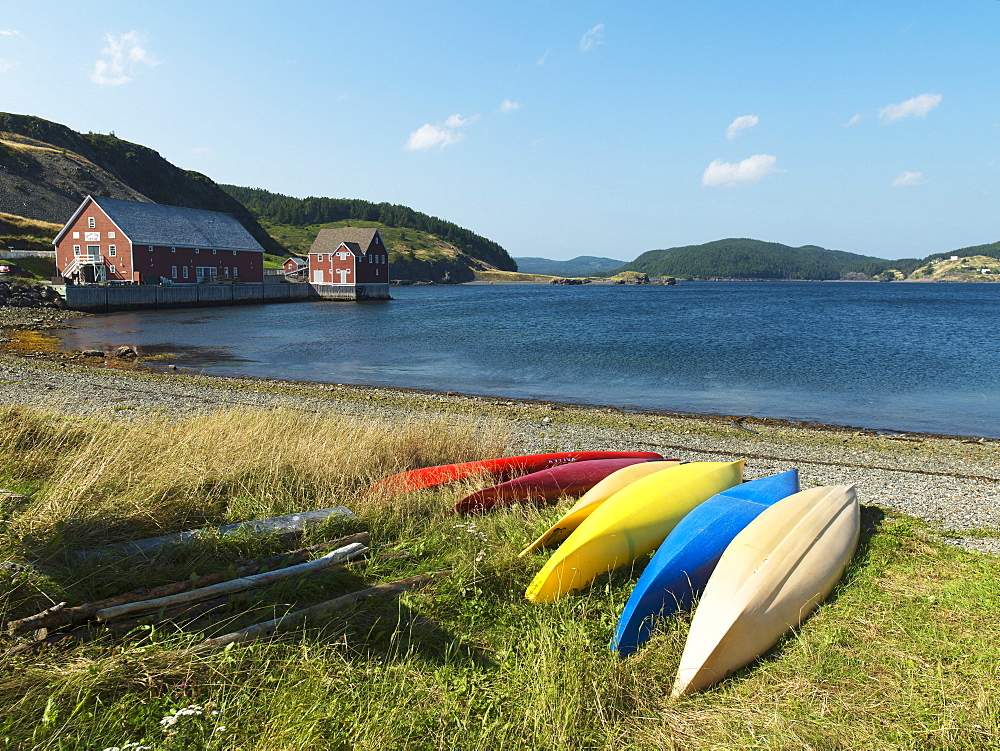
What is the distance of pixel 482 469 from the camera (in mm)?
8359

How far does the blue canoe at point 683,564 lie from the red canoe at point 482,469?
9.10 ft

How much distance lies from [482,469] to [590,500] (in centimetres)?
182

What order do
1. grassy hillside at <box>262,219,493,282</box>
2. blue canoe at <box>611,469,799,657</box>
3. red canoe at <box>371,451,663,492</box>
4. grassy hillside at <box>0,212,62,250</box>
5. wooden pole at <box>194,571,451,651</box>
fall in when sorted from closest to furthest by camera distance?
wooden pole at <box>194,571,451,651</box> → blue canoe at <box>611,469,799,657</box> → red canoe at <box>371,451,663,492</box> → grassy hillside at <box>0,212,62,250</box> → grassy hillside at <box>262,219,493,282</box>

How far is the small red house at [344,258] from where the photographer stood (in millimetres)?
81625

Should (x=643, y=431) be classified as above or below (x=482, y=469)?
below

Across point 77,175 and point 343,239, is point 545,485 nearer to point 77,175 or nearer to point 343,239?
point 343,239

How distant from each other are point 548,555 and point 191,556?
3110mm

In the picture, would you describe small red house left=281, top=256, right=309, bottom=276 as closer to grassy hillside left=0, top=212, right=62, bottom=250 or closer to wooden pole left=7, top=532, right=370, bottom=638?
grassy hillside left=0, top=212, right=62, bottom=250

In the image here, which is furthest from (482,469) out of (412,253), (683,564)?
(412,253)

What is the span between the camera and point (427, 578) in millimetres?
5430

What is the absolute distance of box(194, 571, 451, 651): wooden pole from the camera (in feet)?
13.5

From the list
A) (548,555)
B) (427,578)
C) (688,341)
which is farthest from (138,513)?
(688,341)

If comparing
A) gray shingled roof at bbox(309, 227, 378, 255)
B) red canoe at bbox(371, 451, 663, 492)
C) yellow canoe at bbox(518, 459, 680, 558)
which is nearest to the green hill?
gray shingled roof at bbox(309, 227, 378, 255)

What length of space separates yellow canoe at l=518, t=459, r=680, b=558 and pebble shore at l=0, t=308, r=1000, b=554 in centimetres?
341
